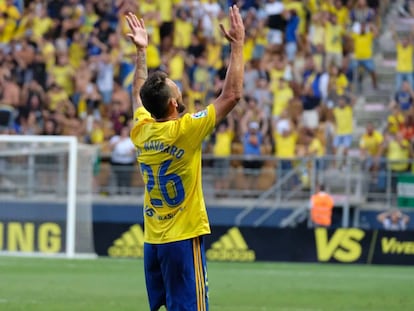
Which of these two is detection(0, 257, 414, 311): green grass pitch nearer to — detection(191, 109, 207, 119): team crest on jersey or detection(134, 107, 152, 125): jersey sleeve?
detection(134, 107, 152, 125): jersey sleeve

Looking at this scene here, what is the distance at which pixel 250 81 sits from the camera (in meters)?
25.4

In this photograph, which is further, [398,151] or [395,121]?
[395,121]

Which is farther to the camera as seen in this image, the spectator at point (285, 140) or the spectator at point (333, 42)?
the spectator at point (333, 42)

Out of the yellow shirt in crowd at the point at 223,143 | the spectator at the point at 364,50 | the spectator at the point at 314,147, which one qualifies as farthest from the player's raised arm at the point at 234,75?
the spectator at the point at 364,50

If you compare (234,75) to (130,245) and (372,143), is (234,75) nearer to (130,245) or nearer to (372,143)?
(130,245)

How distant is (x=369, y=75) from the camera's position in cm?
→ 2634

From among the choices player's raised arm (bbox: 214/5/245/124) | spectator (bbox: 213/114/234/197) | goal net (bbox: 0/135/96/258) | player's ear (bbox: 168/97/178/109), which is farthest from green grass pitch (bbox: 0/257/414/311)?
player's raised arm (bbox: 214/5/245/124)

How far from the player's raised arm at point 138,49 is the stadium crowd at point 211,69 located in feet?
49.0

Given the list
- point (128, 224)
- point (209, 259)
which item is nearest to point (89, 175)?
point (128, 224)

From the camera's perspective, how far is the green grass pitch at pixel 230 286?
13.2m

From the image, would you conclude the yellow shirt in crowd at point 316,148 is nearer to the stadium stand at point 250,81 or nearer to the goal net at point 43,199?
the stadium stand at point 250,81

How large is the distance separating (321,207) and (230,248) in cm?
211

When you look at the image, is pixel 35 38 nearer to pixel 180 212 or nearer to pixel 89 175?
pixel 89 175

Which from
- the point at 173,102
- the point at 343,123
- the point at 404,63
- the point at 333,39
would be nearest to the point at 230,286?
the point at 173,102
